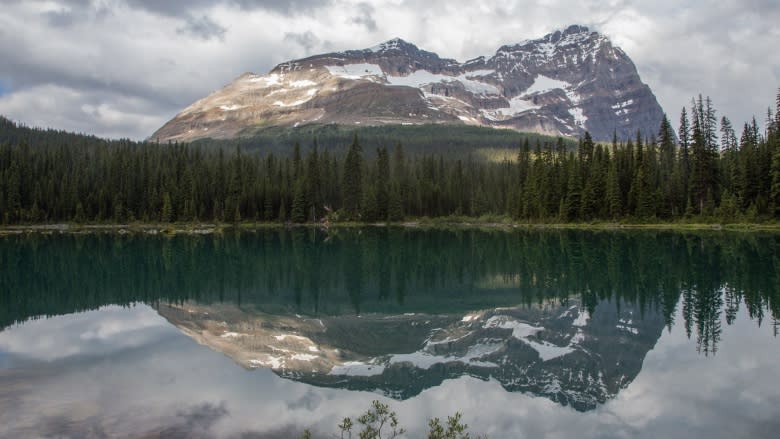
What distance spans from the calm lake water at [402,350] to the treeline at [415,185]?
51424mm

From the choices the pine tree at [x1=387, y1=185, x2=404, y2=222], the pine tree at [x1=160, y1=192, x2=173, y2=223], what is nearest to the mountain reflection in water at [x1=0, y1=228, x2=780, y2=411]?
the pine tree at [x1=160, y1=192, x2=173, y2=223]

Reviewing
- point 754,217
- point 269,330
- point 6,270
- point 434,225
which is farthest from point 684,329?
point 434,225

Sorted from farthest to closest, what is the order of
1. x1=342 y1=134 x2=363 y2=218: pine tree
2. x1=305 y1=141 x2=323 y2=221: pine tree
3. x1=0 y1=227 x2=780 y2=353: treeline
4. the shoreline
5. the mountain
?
x1=342 y1=134 x2=363 y2=218: pine tree, x1=305 y1=141 x2=323 y2=221: pine tree, the shoreline, x1=0 y1=227 x2=780 y2=353: treeline, the mountain

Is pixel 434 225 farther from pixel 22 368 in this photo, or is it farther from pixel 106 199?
pixel 22 368

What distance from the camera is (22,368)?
57.3 feet

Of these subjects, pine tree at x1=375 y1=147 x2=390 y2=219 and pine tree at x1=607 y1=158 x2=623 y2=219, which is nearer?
pine tree at x1=607 y1=158 x2=623 y2=219

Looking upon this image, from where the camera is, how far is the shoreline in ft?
266

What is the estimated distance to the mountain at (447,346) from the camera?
16.3 meters

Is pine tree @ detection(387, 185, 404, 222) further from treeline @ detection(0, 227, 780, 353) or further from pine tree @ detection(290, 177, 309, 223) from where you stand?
treeline @ detection(0, 227, 780, 353)

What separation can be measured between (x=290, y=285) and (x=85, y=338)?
16.7m

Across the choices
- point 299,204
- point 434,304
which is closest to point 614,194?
point 299,204

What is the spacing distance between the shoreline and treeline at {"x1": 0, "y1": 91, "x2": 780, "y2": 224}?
1.93 meters

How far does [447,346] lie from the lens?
2034 centimetres

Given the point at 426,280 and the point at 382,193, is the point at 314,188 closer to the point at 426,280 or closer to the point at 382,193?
the point at 382,193
